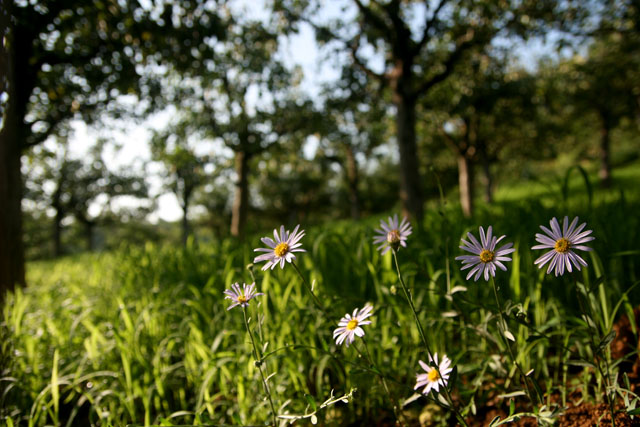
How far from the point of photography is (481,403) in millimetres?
1432

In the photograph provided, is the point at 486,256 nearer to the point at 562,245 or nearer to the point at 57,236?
the point at 562,245

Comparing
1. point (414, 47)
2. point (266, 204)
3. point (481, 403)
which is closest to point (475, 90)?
point (414, 47)

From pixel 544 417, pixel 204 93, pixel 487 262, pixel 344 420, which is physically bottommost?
pixel 344 420

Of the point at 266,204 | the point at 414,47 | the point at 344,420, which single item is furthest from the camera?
the point at 266,204

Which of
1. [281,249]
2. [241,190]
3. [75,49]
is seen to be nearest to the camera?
[281,249]

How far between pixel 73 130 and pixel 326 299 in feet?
34.7

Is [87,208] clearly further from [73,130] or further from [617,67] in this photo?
[617,67]

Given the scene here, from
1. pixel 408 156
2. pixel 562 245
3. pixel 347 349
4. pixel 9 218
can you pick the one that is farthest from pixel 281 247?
pixel 408 156

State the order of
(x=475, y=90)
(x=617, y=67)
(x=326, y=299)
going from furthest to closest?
(x=617, y=67), (x=475, y=90), (x=326, y=299)

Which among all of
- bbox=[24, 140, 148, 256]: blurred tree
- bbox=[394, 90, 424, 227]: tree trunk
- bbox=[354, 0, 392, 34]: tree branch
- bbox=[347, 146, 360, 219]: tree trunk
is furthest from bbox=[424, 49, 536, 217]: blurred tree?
bbox=[24, 140, 148, 256]: blurred tree

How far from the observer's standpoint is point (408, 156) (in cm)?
633

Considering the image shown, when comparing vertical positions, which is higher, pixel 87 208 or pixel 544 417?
pixel 87 208

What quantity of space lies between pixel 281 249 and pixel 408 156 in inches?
224

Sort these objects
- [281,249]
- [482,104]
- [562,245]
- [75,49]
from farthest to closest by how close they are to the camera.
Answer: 1. [482,104]
2. [75,49]
3. [281,249]
4. [562,245]
